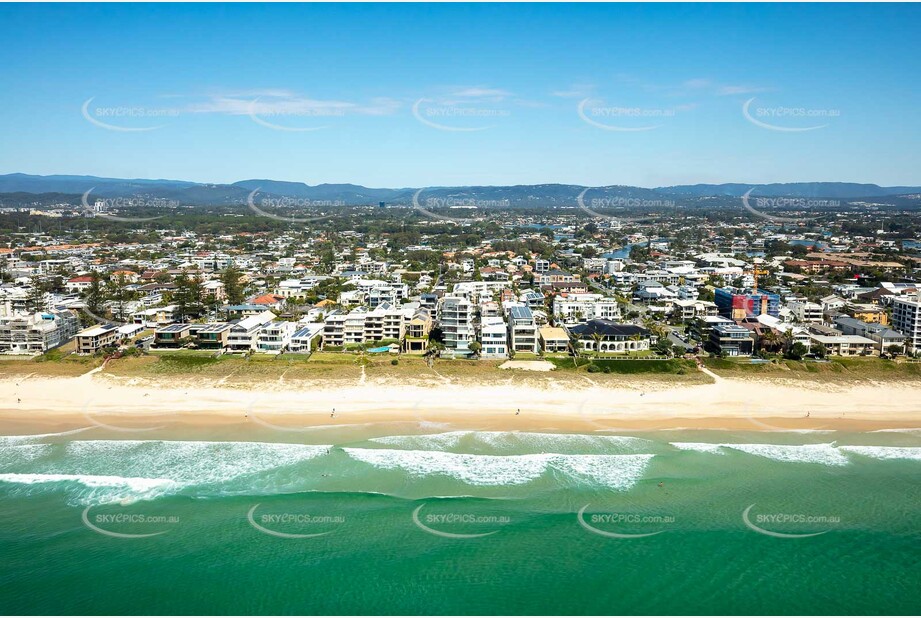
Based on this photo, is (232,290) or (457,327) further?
(232,290)

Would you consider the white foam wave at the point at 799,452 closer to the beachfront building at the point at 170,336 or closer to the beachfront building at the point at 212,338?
the beachfront building at the point at 212,338

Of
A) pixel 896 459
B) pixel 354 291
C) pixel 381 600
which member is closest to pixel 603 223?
pixel 354 291

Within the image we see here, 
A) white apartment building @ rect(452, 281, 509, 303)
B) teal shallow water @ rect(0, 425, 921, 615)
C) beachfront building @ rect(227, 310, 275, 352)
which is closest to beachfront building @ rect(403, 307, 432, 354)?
white apartment building @ rect(452, 281, 509, 303)

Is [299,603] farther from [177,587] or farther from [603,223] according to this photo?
[603,223]

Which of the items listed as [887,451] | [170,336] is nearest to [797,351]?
[887,451]

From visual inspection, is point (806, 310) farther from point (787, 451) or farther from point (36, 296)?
point (36, 296)

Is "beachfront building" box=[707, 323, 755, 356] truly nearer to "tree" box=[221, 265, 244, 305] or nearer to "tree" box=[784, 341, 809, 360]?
"tree" box=[784, 341, 809, 360]
